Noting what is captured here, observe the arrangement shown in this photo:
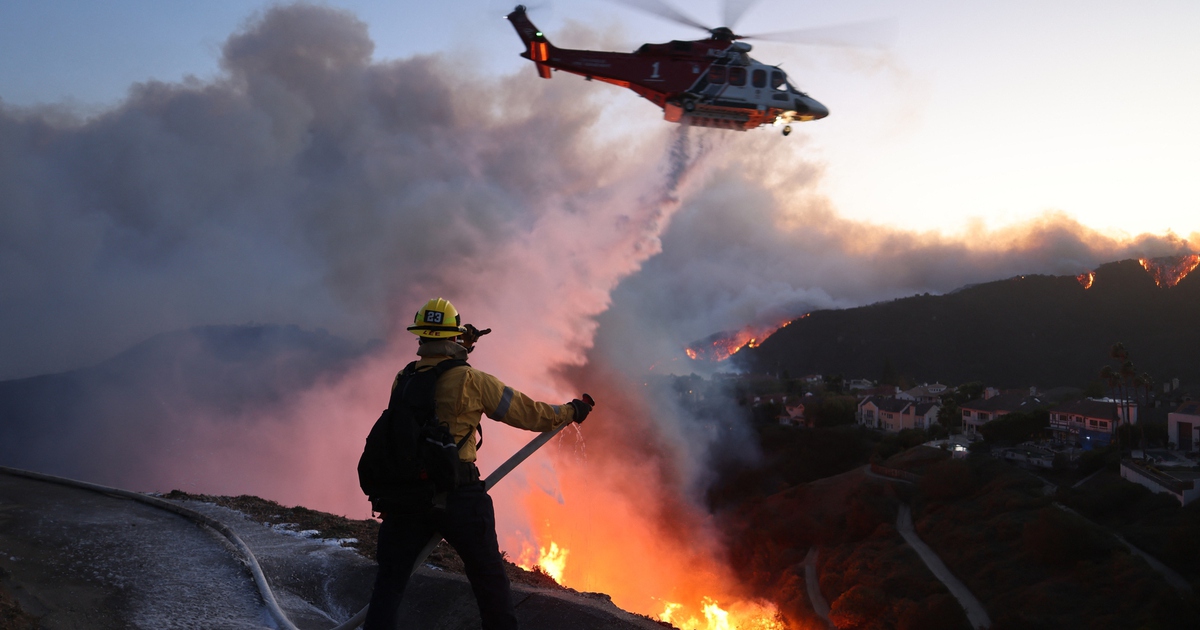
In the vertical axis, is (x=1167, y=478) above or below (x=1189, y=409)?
below

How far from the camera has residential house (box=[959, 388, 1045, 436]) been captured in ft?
200

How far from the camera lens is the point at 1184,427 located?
149 feet

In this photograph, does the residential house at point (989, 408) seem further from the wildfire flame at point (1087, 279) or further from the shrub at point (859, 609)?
the wildfire flame at point (1087, 279)

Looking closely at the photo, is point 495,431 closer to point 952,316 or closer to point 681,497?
point 681,497

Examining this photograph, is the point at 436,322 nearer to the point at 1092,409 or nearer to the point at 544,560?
the point at 544,560

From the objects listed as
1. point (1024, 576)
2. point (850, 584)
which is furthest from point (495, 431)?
point (1024, 576)

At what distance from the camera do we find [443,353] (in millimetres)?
4543

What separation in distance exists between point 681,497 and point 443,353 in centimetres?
5086

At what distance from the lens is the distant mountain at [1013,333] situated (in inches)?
4419

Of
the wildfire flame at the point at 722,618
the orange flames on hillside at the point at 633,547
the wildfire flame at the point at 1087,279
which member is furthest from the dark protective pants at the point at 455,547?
the wildfire flame at the point at 1087,279

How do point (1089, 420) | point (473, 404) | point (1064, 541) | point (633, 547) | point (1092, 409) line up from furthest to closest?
point (1092, 409)
point (1089, 420)
point (633, 547)
point (1064, 541)
point (473, 404)

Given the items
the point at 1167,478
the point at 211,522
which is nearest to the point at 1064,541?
the point at 1167,478

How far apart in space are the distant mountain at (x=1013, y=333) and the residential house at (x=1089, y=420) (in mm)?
53880

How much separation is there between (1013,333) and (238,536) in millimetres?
150688
